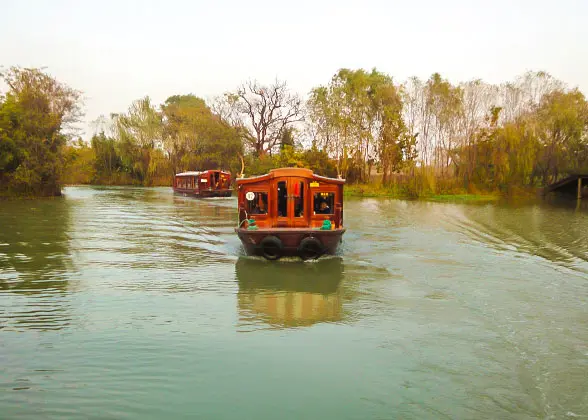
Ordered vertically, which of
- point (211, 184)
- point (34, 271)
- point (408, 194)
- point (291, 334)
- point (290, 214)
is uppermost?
point (211, 184)

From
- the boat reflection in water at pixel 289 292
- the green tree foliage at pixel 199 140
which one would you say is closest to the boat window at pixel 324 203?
the boat reflection in water at pixel 289 292

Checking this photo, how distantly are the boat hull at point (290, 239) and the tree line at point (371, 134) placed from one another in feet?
85.4

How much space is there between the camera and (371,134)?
46.0 m

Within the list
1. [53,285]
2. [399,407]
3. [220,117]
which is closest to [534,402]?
[399,407]

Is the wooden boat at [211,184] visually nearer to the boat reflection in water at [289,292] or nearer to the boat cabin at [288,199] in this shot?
the boat cabin at [288,199]

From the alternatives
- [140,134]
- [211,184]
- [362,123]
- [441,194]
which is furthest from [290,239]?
[140,134]

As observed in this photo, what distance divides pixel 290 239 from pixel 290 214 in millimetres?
994

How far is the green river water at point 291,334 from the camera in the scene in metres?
4.83

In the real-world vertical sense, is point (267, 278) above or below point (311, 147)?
below

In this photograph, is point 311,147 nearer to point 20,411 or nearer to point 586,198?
point 586,198

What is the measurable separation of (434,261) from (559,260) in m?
3.26

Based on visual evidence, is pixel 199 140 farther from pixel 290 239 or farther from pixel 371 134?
pixel 290 239

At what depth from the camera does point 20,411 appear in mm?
4555

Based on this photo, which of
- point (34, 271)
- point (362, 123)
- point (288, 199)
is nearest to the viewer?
point (34, 271)
